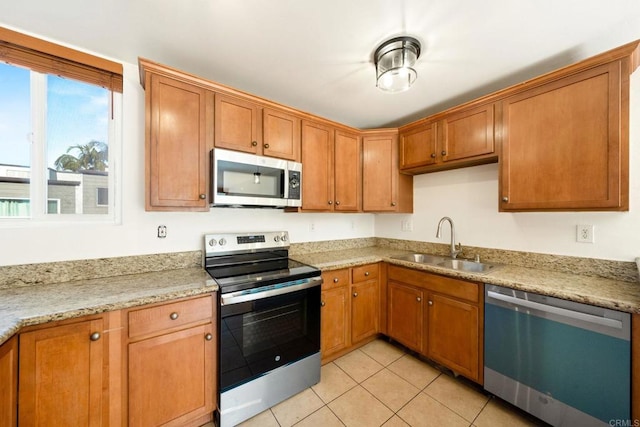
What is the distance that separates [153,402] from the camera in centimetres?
132

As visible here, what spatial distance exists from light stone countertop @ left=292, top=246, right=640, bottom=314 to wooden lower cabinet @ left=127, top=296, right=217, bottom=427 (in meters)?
0.95

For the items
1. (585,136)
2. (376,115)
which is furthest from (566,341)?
(376,115)

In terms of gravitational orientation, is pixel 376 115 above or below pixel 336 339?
above

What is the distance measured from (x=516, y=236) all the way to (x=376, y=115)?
1739 millimetres

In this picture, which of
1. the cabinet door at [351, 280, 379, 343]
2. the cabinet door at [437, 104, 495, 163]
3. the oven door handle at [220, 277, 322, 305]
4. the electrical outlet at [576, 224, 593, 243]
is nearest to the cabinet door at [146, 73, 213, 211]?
the oven door handle at [220, 277, 322, 305]

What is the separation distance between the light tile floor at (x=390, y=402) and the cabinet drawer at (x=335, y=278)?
0.71 m

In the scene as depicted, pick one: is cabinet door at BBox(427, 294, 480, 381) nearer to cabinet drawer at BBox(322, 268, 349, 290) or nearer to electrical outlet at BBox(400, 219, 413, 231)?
cabinet drawer at BBox(322, 268, 349, 290)

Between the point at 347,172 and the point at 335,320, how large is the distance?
57.0 inches

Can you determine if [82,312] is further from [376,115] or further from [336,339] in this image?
[376,115]

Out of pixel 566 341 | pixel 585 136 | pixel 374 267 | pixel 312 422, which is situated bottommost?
pixel 312 422

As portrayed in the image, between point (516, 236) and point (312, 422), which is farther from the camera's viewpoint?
point (516, 236)

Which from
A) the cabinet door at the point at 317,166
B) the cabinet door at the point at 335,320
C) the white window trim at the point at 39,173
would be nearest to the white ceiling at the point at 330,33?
the white window trim at the point at 39,173

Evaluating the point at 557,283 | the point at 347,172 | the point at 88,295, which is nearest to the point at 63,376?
the point at 88,295

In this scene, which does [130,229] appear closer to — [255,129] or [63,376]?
[63,376]
